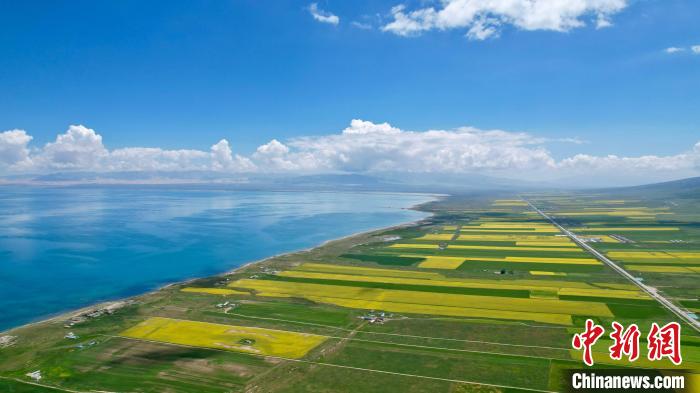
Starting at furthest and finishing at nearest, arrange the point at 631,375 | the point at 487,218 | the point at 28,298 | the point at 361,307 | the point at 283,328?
the point at 487,218 → the point at 28,298 → the point at 361,307 → the point at 283,328 → the point at 631,375

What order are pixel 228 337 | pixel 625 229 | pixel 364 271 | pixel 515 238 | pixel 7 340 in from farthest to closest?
pixel 625 229, pixel 515 238, pixel 364 271, pixel 7 340, pixel 228 337

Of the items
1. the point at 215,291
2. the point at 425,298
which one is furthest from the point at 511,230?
the point at 215,291

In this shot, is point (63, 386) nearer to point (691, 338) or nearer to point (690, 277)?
point (691, 338)

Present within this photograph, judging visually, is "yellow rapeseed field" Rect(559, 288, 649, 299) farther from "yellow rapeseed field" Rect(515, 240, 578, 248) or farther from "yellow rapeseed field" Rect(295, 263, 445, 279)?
"yellow rapeseed field" Rect(515, 240, 578, 248)

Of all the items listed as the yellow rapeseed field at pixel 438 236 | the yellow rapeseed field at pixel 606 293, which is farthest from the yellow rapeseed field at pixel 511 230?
the yellow rapeseed field at pixel 606 293

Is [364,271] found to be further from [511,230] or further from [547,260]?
[511,230]

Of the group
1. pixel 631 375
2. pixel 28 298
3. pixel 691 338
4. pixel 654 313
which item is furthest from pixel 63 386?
pixel 654 313
